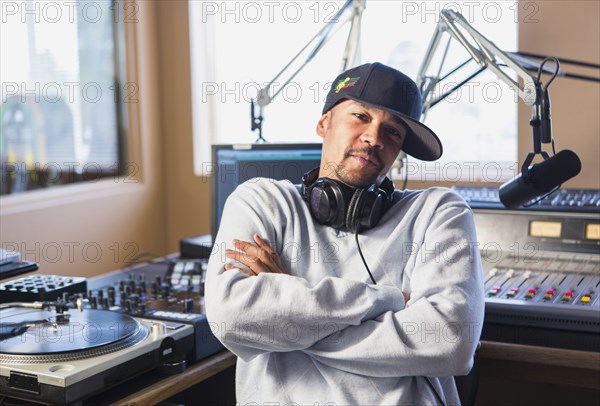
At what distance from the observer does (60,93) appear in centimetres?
296

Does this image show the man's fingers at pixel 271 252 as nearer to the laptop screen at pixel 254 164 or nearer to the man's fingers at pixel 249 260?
the man's fingers at pixel 249 260

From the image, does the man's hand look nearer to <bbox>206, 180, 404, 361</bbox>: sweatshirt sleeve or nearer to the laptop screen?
<bbox>206, 180, 404, 361</bbox>: sweatshirt sleeve

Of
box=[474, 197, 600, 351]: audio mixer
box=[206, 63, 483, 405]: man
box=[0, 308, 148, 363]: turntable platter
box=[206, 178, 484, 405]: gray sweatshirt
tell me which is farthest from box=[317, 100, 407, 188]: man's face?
box=[0, 308, 148, 363]: turntable platter

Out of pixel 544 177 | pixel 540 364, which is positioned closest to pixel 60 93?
pixel 544 177

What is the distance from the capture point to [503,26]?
8.83ft

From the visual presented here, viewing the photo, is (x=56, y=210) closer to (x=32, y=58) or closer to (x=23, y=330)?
(x=32, y=58)

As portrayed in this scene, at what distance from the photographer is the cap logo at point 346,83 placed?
1629 mm

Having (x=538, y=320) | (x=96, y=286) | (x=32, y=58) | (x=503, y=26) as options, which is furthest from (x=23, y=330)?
(x=503, y=26)

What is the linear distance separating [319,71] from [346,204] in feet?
5.46

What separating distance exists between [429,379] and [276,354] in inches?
12.6

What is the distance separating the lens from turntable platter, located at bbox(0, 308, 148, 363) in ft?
4.72

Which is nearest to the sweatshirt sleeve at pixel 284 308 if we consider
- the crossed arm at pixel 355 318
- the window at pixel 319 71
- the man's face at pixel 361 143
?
the crossed arm at pixel 355 318

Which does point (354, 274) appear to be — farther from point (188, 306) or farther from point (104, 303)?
point (104, 303)

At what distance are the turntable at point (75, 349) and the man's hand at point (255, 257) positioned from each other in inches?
10.2
